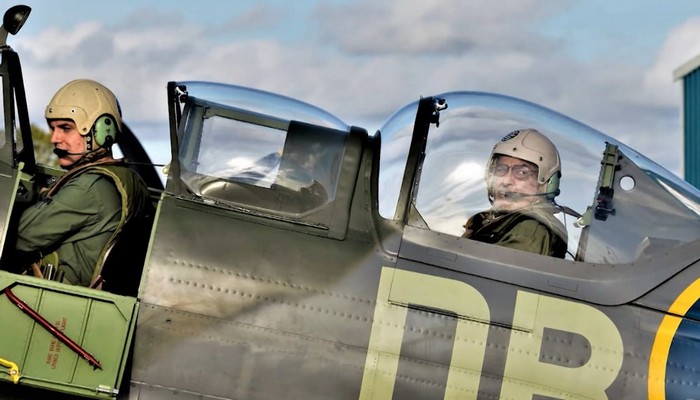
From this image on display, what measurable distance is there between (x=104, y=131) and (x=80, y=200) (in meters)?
0.68

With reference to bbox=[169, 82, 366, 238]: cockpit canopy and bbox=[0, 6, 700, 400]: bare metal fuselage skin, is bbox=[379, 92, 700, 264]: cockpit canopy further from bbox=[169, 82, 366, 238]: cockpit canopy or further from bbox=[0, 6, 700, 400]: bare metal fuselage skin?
bbox=[169, 82, 366, 238]: cockpit canopy

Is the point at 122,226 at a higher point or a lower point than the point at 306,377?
higher

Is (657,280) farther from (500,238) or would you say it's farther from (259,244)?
(259,244)

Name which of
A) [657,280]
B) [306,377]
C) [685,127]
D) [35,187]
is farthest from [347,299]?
[685,127]

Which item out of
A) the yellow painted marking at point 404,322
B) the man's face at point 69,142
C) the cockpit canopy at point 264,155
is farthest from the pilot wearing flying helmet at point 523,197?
the man's face at point 69,142

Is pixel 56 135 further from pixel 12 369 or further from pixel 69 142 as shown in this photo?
pixel 12 369

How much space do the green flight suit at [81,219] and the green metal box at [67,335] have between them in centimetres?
46

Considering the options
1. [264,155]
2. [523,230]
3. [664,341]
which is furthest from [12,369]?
[664,341]

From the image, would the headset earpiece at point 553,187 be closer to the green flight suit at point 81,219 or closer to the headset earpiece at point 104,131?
the green flight suit at point 81,219

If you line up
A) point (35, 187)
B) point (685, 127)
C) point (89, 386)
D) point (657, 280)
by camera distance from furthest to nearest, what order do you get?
point (685, 127) < point (35, 187) < point (657, 280) < point (89, 386)

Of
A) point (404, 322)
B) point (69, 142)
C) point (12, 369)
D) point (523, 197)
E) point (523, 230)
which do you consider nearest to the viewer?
point (12, 369)

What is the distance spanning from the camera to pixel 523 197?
5.97 metres

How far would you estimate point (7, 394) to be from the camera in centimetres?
552

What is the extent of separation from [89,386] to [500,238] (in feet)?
A: 7.81
